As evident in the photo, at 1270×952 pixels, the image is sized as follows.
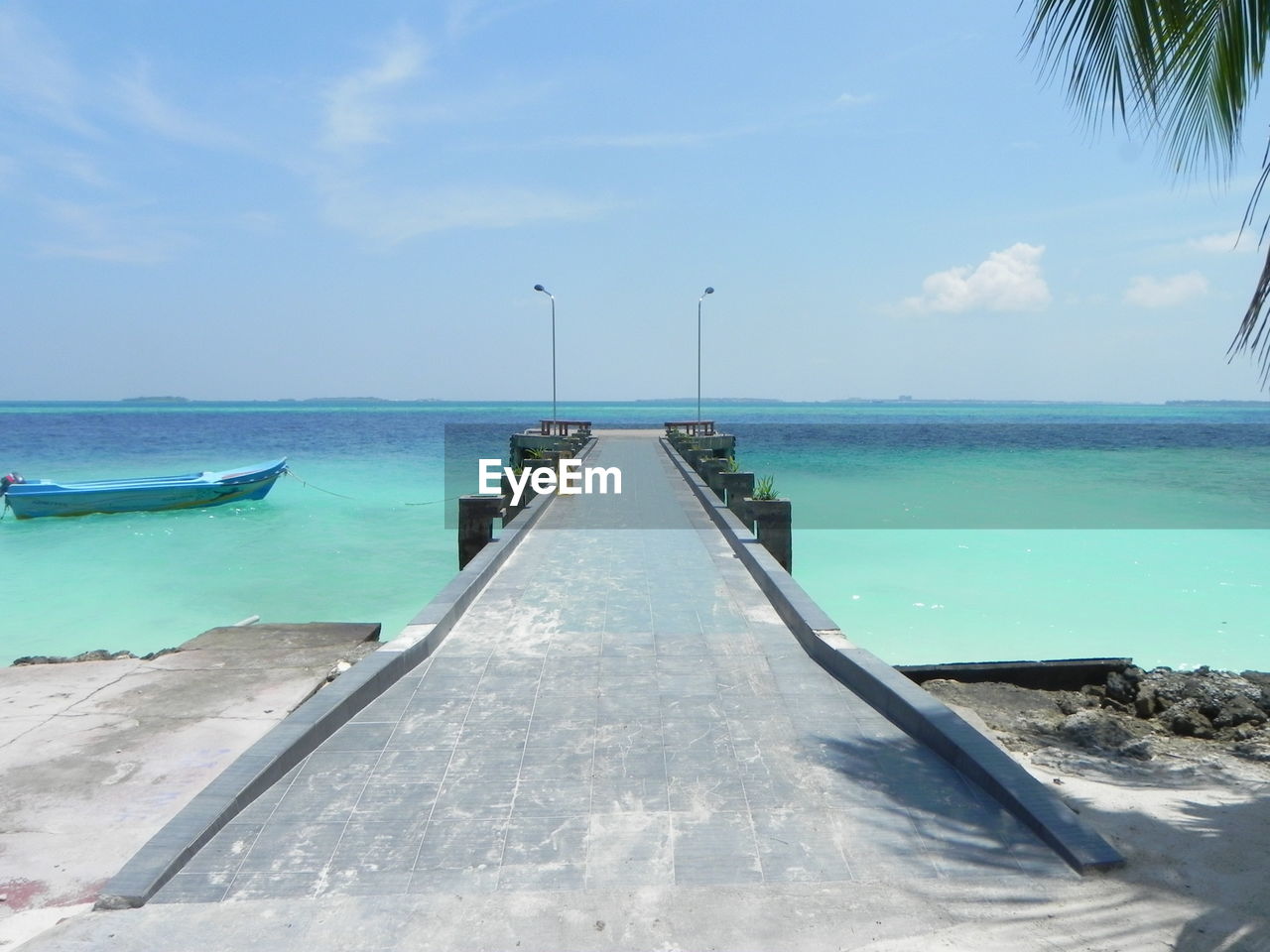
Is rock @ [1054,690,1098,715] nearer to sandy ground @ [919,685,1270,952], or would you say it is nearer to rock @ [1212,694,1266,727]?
rock @ [1212,694,1266,727]

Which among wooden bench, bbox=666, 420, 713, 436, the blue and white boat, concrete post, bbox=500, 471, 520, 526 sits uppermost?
wooden bench, bbox=666, 420, 713, 436

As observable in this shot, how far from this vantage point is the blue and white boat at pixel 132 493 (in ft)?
90.4

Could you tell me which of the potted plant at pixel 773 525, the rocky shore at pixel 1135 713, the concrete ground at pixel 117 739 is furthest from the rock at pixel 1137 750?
the potted plant at pixel 773 525

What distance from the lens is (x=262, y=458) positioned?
62.6m

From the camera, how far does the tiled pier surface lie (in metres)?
3.84

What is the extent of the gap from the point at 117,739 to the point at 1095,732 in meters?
7.01

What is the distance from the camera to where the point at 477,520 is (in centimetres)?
1298

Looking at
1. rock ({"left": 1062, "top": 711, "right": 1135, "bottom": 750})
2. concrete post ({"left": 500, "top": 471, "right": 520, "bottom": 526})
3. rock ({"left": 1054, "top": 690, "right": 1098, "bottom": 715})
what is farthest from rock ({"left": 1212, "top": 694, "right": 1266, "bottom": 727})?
concrete post ({"left": 500, "top": 471, "right": 520, "bottom": 526})

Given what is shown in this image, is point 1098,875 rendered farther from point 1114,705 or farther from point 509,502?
point 509,502

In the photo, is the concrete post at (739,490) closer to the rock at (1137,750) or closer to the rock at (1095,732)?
the rock at (1095,732)

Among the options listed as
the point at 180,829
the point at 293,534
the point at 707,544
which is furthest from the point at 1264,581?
the point at 293,534

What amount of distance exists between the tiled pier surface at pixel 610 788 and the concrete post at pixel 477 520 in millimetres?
5499

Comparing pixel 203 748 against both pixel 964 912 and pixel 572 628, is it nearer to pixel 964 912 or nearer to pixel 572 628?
pixel 572 628

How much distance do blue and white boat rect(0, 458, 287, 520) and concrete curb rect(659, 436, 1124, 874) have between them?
26.8 metres
